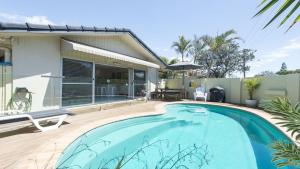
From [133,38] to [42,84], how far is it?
1045cm

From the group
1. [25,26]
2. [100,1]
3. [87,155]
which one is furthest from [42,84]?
[100,1]

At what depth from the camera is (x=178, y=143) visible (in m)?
8.23

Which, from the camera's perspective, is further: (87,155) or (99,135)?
(99,135)

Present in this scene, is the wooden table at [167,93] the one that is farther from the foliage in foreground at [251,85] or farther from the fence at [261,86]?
the foliage in foreground at [251,85]

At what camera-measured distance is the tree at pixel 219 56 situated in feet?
122

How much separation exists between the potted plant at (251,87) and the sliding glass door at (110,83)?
12.8 metres

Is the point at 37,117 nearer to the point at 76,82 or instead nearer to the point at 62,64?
the point at 62,64

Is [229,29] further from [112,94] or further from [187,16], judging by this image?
[112,94]

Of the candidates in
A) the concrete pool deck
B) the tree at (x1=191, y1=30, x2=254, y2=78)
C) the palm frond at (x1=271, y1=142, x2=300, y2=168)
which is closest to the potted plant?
the concrete pool deck

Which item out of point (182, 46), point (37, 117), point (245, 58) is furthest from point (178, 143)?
point (245, 58)

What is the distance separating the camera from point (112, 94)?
58.7ft

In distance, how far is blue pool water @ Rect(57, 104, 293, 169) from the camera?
5895 mm

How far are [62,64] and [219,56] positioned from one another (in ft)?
112

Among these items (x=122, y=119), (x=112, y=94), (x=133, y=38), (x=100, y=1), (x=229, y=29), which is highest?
(x=229, y=29)
